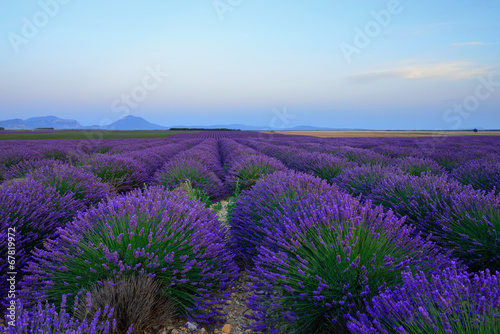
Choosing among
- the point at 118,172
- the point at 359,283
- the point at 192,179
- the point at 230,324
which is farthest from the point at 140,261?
the point at 118,172

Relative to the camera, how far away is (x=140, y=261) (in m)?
2.04

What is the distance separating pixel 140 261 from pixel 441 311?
1.78 meters

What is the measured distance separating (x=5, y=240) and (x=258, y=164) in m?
4.99

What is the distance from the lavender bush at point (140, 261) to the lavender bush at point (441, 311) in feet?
3.77

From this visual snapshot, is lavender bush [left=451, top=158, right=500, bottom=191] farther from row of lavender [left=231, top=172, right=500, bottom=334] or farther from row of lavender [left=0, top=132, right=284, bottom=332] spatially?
row of lavender [left=0, top=132, right=284, bottom=332]

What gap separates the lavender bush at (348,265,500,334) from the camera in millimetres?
1092

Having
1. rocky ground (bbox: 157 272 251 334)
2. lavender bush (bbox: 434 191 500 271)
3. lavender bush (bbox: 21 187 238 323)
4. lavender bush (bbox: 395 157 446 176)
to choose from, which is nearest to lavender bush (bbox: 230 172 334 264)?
rocky ground (bbox: 157 272 251 334)

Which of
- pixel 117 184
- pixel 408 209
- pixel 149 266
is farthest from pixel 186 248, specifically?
pixel 117 184

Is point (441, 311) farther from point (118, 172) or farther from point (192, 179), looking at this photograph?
point (118, 172)

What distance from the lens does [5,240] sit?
95.3 inches

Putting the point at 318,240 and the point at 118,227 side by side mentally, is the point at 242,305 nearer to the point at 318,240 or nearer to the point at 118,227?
the point at 318,240

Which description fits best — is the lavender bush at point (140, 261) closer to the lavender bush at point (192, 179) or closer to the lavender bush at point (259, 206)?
the lavender bush at point (259, 206)

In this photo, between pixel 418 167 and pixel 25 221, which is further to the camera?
pixel 418 167

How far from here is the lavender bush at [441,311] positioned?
1092mm
